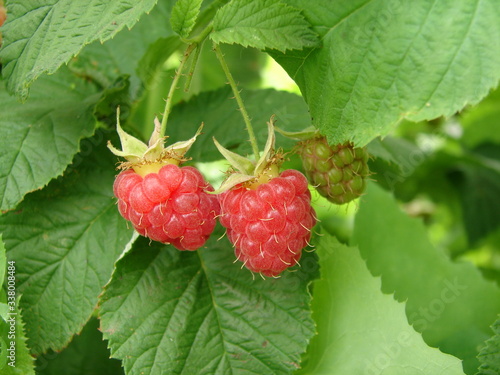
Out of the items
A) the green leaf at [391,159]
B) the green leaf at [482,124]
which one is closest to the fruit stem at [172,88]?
the green leaf at [391,159]

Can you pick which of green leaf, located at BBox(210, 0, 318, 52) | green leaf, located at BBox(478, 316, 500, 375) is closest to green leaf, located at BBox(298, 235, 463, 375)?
green leaf, located at BBox(478, 316, 500, 375)

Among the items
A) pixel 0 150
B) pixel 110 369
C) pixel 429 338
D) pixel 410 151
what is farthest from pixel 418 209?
pixel 0 150

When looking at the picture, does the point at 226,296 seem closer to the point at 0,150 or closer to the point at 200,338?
the point at 200,338

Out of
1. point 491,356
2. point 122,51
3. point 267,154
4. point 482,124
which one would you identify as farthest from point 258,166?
point 482,124

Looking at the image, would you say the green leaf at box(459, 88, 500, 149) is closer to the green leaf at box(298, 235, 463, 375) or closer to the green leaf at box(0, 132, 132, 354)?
the green leaf at box(298, 235, 463, 375)

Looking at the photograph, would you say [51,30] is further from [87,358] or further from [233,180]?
[87,358]

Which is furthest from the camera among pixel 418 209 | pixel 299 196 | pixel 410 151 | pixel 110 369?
pixel 418 209

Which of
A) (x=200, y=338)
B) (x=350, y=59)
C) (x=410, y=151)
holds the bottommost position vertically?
(x=410, y=151)
